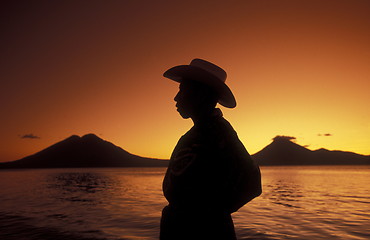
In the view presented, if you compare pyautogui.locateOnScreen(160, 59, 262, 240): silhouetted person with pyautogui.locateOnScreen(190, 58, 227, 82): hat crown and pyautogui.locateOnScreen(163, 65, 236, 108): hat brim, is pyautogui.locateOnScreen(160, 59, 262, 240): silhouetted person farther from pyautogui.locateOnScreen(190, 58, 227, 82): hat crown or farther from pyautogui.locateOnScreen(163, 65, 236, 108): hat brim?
pyautogui.locateOnScreen(190, 58, 227, 82): hat crown

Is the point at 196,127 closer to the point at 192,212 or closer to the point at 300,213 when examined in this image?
the point at 192,212

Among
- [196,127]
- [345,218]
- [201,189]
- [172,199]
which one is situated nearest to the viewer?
[201,189]

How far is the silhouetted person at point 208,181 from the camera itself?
193 centimetres

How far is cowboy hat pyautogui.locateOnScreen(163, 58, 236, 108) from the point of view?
2.32 m

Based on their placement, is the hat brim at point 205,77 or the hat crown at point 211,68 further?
the hat crown at point 211,68

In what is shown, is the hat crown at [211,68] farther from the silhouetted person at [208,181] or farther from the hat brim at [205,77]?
the silhouetted person at [208,181]

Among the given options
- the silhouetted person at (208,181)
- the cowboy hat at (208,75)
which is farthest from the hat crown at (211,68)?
the silhouetted person at (208,181)

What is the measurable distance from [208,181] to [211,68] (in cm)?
94

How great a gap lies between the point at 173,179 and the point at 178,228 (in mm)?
357

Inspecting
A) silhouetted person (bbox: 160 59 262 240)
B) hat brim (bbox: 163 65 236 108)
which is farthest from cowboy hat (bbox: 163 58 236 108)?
silhouetted person (bbox: 160 59 262 240)

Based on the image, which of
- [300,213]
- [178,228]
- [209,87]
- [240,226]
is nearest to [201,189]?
[178,228]

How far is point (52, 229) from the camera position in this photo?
14.5m

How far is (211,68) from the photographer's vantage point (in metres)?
2.45

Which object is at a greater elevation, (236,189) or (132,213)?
(236,189)
